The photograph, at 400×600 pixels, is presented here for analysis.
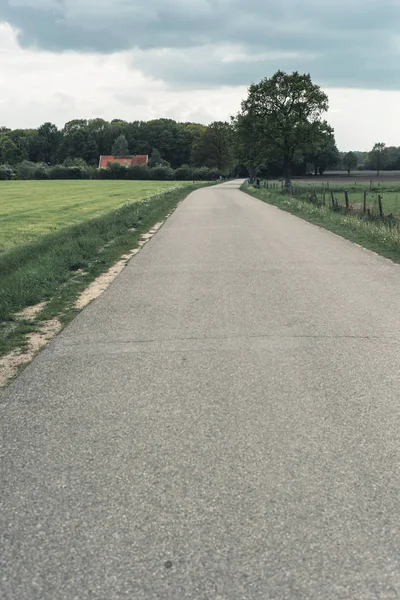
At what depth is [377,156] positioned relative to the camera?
15788 cm

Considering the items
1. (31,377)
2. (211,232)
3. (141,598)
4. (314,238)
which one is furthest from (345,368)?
(211,232)

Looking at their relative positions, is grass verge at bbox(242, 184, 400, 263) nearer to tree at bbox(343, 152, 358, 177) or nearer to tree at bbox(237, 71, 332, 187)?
tree at bbox(237, 71, 332, 187)

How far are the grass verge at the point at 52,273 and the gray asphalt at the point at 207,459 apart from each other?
2.37 feet

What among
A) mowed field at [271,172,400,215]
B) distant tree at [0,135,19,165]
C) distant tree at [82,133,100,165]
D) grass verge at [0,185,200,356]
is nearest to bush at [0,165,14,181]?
mowed field at [271,172,400,215]

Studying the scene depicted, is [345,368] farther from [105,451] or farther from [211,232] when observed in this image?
[211,232]

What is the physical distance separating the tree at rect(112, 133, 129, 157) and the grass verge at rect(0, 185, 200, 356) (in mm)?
139102

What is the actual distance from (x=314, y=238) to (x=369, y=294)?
8322 millimetres

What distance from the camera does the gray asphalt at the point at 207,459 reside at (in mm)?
2666

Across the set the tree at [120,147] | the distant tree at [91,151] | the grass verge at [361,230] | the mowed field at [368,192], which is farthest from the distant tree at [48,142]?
the grass verge at [361,230]

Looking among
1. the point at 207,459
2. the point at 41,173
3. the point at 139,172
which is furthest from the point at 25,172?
the point at 207,459

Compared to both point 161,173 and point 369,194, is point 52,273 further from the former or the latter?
point 161,173

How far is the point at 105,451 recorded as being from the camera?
3865 millimetres

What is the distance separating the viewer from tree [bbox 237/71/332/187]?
64062 millimetres

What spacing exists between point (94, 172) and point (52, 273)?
9738 centimetres
